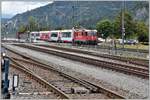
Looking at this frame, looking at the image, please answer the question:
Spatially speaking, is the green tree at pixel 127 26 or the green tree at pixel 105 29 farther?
the green tree at pixel 105 29

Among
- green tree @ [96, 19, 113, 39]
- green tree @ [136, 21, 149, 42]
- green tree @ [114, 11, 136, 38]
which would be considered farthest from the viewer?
green tree @ [96, 19, 113, 39]

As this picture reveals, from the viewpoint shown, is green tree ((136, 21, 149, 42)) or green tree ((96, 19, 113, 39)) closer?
green tree ((136, 21, 149, 42))

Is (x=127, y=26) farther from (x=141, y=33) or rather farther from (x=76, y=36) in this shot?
(x=76, y=36)

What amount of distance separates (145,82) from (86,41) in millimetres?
40281

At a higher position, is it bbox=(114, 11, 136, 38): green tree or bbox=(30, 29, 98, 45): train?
bbox=(114, 11, 136, 38): green tree

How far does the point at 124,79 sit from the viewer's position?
53.8 ft

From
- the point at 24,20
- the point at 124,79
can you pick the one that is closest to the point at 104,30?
the point at 124,79

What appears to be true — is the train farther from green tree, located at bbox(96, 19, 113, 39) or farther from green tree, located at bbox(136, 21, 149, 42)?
green tree, located at bbox(136, 21, 149, 42)

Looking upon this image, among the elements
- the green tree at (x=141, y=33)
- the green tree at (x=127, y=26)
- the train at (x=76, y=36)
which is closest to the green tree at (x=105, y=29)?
the green tree at (x=127, y=26)

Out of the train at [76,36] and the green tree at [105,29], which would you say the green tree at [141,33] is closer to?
the green tree at [105,29]

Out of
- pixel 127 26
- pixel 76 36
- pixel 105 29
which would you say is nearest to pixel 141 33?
pixel 127 26

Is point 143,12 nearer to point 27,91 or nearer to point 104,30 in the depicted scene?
point 104,30

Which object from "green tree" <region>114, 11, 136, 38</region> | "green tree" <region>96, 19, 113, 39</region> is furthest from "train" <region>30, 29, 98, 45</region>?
"green tree" <region>96, 19, 113, 39</region>

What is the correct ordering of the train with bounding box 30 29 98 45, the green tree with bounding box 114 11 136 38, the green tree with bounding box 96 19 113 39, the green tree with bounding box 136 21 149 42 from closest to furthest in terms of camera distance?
the train with bounding box 30 29 98 45, the green tree with bounding box 114 11 136 38, the green tree with bounding box 136 21 149 42, the green tree with bounding box 96 19 113 39
